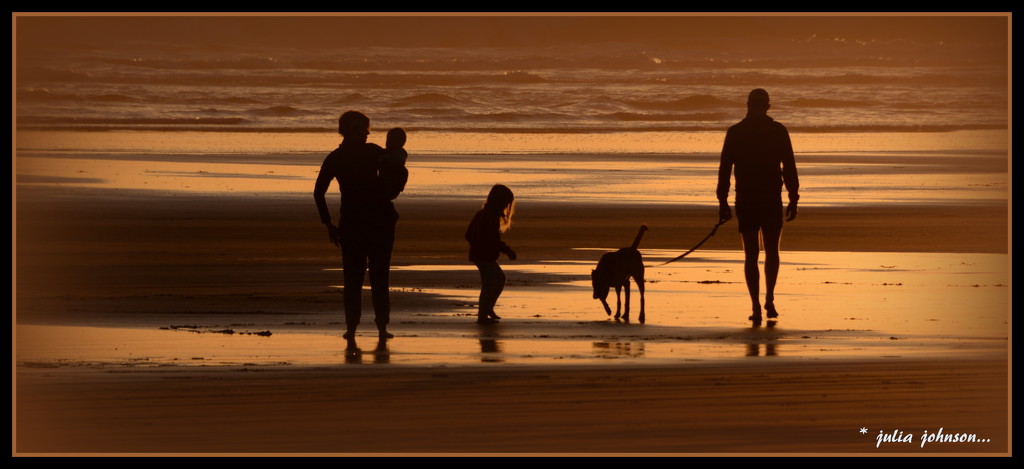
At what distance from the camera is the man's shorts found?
12.0 metres

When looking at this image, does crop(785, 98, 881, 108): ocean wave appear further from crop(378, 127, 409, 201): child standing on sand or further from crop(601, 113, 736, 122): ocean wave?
crop(378, 127, 409, 201): child standing on sand

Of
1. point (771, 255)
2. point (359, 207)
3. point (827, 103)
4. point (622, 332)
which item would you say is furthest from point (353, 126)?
point (827, 103)

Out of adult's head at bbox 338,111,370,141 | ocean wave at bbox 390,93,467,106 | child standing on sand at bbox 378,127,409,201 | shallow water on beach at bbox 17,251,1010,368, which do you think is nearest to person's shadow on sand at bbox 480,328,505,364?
shallow water on beach at bbox 17,251,1010,368

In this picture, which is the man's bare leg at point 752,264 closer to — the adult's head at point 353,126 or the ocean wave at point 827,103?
the adult's head at point 353,126

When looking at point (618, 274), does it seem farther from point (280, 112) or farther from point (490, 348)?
point (280, 112)

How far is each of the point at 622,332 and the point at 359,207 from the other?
6.30 ft

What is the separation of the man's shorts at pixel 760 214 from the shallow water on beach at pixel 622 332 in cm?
65

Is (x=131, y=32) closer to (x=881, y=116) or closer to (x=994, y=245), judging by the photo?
(x=881, y=116)

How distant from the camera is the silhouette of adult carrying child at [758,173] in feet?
39.0

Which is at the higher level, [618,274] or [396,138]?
[396,138]

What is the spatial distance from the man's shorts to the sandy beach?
64cm

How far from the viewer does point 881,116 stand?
150ft

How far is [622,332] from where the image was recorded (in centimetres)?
1104

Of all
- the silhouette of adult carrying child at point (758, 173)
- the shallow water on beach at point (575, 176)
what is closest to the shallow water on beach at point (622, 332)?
the silhouette of adult carrying child at point (758, 173)
